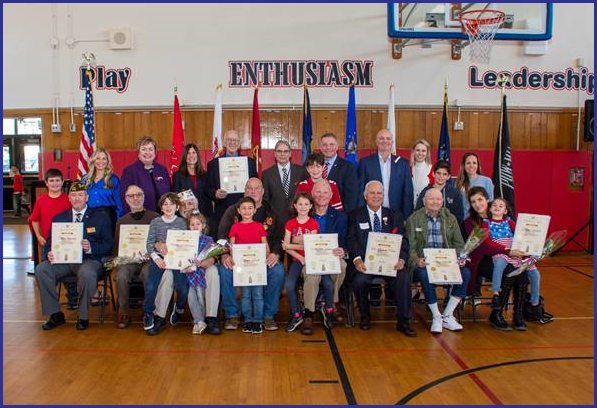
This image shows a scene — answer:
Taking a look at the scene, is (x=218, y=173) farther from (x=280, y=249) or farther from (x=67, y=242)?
(x=67, y=242)

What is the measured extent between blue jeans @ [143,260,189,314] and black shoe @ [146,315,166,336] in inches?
3.5

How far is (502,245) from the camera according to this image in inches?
195

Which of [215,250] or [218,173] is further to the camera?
[218,173]

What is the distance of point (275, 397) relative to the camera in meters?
3.34

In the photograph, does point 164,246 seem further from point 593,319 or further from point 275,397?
point 593,319

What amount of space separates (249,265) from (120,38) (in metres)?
A: 6.52

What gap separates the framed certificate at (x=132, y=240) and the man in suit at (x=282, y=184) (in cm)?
129

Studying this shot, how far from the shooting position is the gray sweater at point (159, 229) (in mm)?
4789

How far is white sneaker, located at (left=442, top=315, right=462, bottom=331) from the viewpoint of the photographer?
4805 millimetres

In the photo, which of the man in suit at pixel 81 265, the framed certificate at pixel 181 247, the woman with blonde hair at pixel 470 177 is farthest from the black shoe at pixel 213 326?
the woman with blonde hair at pixel 470 177

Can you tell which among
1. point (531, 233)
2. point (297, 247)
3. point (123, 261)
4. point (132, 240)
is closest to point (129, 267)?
point (123, 261)

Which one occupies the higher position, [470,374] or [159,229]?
[159,229]

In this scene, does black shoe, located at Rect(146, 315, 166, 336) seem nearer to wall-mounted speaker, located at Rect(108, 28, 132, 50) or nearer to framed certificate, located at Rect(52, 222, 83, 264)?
framed certificate, located at Rect(52, 222, 83, 264)

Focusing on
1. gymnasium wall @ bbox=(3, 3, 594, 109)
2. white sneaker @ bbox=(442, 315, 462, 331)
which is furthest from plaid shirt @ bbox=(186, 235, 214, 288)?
gymnasium wall @ bbox=(3, 3, 594, 109)
